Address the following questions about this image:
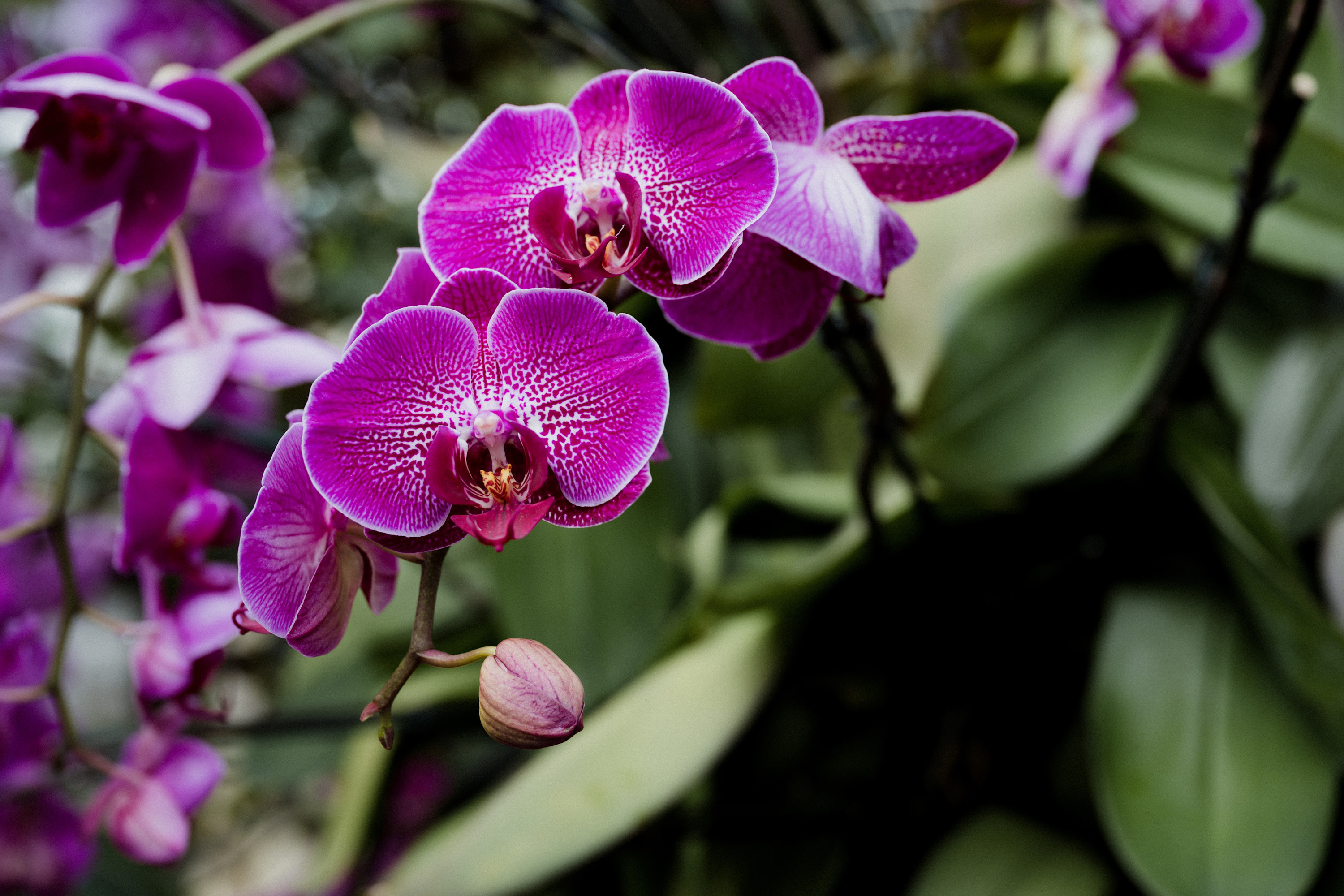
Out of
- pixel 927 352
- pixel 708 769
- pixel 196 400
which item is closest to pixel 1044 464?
pixel 927 352

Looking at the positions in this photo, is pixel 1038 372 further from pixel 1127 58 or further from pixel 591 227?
pixel 591 227

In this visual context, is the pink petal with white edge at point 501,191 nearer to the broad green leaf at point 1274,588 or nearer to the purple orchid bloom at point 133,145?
the purple orchid bloom at point 133,145

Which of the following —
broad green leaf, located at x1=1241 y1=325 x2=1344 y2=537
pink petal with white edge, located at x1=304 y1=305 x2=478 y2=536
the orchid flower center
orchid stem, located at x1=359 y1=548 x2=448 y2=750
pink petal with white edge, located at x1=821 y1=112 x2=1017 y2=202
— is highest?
pink petal with white edge, located at x1=821 y1=112 x2=1017 y2=202

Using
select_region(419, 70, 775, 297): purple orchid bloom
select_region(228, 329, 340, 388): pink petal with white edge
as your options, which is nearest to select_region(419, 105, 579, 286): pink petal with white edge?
select_region(419, 70, 775, 297): purple orchid bloom

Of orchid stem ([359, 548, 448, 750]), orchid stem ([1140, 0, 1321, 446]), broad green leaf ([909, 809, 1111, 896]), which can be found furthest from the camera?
broad green leaf ([909, 809, 1111, 896])

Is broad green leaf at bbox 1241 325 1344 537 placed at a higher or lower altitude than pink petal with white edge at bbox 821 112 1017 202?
lower

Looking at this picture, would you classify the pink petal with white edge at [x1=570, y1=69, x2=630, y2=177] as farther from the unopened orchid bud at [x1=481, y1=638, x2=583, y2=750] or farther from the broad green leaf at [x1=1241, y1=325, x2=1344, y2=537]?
the broad green leaf at [x1=1241, y1=325, x2=1344, y2=537]

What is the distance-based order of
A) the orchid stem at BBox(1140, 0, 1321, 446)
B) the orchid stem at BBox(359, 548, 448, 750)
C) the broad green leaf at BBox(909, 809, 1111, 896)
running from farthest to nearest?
the broad green leaf at BBox(909, 809, 1111, 896) → the orchid stem at BBox(1140, 0, 1321, 446) → the orchid stem at BBox(359, 548, 448, 750)
